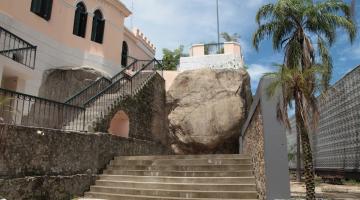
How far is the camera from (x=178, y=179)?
29.9ft

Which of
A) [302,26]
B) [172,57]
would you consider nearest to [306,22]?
[302,26]

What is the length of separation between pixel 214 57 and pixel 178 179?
11282 mm

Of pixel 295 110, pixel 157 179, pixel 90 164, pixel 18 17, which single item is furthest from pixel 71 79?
pixel 295 110

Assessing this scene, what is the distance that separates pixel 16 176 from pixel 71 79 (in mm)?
8733

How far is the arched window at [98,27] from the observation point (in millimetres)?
17797

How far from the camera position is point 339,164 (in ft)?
56.3

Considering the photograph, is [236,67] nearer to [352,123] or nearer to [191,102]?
[191,102]

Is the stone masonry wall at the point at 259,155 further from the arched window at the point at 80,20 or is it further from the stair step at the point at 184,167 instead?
the arched window at the point at 80,20

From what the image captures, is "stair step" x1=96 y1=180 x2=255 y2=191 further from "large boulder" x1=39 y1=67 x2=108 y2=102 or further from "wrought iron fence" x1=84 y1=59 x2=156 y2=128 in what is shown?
"large boulder" x1=39 y1=67 x2=108 y2=102

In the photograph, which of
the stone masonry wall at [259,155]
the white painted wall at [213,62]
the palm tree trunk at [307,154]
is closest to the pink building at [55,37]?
the white painted wall at [213,62]

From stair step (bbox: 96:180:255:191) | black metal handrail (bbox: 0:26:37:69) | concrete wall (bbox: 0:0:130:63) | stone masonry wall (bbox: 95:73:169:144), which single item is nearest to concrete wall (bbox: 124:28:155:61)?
concrete wall (bbox: 0:0:130:63)

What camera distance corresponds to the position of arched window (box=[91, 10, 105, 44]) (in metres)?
17.8

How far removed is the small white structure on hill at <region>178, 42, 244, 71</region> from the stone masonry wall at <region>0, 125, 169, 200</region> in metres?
9.36

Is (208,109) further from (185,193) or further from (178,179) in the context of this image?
(185,193)
